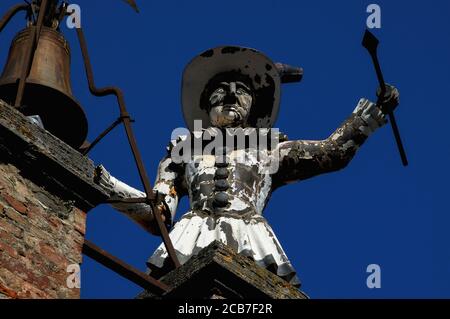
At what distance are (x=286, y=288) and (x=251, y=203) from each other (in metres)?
1.74

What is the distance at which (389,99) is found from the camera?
41.7 feet

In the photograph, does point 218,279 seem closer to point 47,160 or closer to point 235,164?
point 47,160

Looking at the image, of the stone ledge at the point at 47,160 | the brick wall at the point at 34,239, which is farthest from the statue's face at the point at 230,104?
the brick wall at the point at 34,239

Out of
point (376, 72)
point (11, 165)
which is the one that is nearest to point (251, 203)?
point (376, 72)

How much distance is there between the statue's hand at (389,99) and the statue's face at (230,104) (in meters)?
1.18

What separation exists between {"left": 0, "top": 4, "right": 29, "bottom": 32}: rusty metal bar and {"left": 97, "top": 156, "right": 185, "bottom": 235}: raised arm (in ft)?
4.29

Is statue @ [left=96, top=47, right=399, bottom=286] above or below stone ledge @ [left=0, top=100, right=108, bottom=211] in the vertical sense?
above

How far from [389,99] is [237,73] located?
146 centimetres

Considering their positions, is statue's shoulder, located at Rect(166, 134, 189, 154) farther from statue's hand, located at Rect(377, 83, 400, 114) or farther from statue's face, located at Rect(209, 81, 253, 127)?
statue's hand, located at Rect(377, 83, 400, 114)

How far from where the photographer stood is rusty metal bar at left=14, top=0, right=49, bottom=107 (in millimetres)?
10615

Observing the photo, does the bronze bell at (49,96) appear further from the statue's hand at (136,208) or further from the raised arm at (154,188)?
the statue's hand at (136,208)

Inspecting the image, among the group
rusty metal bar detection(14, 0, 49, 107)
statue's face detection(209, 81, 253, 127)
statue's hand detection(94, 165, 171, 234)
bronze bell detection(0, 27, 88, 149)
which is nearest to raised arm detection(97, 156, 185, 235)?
statue's hand detection(94, 165, 171, 234)

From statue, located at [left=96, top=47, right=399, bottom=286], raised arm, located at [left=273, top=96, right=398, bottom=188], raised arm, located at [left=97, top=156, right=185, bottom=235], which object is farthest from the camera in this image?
raised arm, located at [left=273, top=96, right=398, bottom=188]

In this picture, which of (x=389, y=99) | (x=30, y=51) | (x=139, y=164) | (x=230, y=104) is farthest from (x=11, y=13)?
(x=389, y=99)
